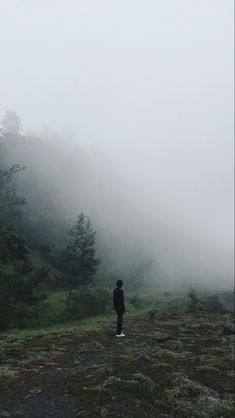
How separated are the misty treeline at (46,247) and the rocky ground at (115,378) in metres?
20.1

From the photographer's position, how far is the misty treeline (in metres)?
61.3

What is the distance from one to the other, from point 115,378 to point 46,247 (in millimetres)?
109165

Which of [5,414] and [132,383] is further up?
[132,383]

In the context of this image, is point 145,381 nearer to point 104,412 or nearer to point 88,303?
point 104,412

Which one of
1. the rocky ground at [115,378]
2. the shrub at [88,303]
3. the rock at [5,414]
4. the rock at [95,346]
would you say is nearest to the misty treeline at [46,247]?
the shrub at [88,303]

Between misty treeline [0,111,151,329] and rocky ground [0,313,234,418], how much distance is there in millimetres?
20127

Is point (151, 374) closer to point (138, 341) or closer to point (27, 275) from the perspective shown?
point (138, 341)

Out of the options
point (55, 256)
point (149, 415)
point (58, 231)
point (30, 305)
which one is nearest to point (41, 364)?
point (149, 415)

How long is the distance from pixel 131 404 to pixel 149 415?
1.04 meters

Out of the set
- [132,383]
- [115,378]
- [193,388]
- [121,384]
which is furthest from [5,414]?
[193,388]

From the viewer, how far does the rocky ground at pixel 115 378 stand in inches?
641

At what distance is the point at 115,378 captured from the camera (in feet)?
63.5

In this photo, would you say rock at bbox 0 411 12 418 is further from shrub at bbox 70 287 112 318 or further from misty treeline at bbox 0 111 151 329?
shrub at bbox 70 287 112 318

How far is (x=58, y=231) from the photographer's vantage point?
151375 mm
